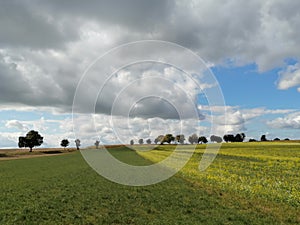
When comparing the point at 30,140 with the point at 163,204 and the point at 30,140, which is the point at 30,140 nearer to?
the point at 30,140

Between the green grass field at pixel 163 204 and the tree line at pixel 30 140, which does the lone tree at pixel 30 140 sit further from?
the green grass field at pixel 163 204

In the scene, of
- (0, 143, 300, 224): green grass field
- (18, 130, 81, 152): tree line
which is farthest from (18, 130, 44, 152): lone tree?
(0, 143, 300, 224): green grass field

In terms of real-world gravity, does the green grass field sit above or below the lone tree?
below

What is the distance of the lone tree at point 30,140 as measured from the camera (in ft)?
541

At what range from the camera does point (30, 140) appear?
6481 inches

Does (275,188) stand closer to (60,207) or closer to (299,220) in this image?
(299,220)

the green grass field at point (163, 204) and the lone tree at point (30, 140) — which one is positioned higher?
the lone tree at point (30, 140)

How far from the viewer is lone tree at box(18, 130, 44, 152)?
16477 cm

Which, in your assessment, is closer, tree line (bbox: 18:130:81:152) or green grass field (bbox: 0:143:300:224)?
green grass field (bbox: 0:143:300:224)

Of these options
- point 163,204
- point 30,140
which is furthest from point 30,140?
point 163,204

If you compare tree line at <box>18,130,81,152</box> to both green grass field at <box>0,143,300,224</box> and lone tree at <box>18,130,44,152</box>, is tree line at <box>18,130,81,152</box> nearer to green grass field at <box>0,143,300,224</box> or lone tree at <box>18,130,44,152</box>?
lone tree at <box>18,130,44,152</box>

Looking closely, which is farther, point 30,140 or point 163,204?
point 30,140

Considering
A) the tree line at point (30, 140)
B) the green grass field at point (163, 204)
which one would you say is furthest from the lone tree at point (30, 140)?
the green grass field at point (163, 204)

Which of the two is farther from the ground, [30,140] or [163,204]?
[30,140]
